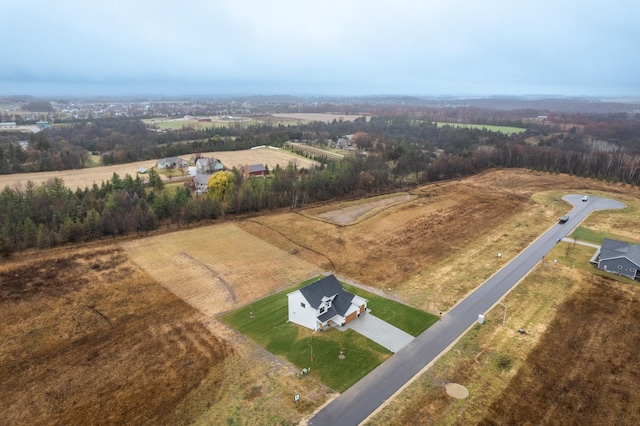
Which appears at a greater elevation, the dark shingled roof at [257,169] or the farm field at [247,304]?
the dark shingled roof at [257,169]

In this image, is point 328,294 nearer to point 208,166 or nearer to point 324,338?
point 324,338

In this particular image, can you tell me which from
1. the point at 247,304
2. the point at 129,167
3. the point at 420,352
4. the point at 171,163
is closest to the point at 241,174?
the point at 171,163

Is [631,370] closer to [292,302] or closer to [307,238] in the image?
[292,302]

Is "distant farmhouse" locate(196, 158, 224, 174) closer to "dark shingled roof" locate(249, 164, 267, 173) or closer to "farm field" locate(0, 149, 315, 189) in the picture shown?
"farm field" locate(0, 149, 315, 189)

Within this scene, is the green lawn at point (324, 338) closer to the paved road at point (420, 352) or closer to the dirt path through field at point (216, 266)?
the paved road at point (420, 352)

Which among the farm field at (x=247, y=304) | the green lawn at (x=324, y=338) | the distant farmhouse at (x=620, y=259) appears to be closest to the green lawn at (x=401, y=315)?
the green lawn at (x=324, y=338)

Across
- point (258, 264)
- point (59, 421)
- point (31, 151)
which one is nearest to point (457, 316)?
point (258, 264)

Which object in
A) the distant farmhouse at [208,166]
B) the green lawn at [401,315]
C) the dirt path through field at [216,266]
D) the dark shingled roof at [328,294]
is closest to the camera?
the dark shingled roof at [328,294]
